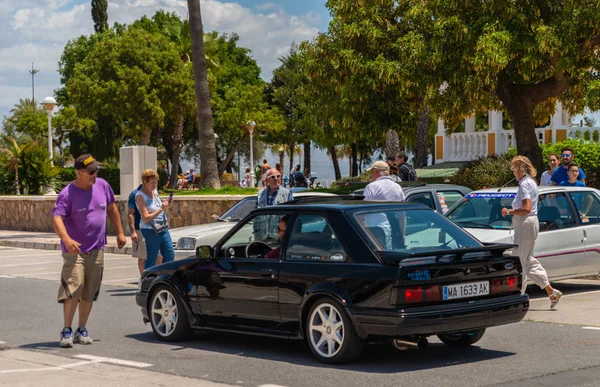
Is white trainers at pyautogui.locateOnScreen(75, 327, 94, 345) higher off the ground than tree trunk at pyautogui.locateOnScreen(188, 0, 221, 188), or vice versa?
tree trunk at pyautogui.locateOnScreen(188, 0, 221, 188)

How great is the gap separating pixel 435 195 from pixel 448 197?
589mm

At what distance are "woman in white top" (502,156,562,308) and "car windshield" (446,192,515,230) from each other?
136cm

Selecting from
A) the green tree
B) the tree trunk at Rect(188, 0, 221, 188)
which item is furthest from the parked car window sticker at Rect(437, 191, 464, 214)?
the green tree

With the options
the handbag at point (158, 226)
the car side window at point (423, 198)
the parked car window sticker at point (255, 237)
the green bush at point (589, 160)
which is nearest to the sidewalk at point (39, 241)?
the car side window at point (423, 198)

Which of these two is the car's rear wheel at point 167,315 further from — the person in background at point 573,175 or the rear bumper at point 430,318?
the person in background at point 573,175

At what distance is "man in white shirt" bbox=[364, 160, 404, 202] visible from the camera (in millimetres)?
11539

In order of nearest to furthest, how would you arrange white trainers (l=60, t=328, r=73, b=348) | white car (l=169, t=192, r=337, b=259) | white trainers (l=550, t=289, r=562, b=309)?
white trainers (l=60, t=328, r=73, b=348) < white trainers (l=550, t=289, r=562, b=309) < white car (l=169, t=192, r=337, b=259)

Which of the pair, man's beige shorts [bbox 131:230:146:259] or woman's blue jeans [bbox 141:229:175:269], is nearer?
woman's blue jeans [bbox 141:229:175:269]

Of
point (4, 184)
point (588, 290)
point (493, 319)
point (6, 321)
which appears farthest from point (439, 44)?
point (4, 184)

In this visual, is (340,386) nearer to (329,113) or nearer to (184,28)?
(329,113)

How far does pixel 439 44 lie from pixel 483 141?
1133 centimetres

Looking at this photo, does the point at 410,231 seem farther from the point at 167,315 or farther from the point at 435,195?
the point at 435,195

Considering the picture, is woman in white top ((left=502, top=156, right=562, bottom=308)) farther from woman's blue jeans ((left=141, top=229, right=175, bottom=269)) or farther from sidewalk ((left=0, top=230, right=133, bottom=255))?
sidewalk ((left=0, top=230, right=133, bottom=255))

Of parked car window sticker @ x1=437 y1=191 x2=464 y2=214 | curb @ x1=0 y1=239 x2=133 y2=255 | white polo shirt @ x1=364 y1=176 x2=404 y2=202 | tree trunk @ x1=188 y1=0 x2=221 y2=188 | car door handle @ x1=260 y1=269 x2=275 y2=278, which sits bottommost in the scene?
curb @ x1=0 y1=239 x2=133 y2=255
